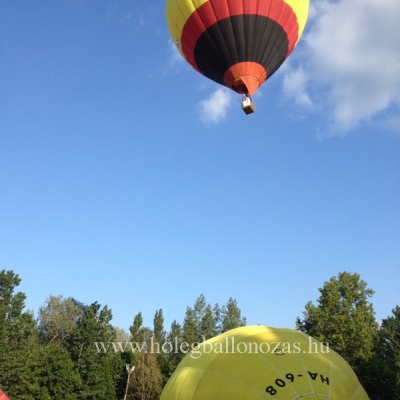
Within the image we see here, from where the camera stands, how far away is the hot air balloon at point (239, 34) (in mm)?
16047

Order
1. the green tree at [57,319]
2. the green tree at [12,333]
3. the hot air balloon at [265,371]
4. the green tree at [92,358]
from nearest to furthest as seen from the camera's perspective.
Result: the hot air balloon at [265,371] < the green tree at [12,333] < the green tree at [92,358] < the green tree at [57,319]

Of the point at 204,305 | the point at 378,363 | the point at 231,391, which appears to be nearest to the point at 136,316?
the point at 204,305

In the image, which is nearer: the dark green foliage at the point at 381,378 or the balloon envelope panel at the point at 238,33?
Answer: the balloon envelope panel at the point at 238,33

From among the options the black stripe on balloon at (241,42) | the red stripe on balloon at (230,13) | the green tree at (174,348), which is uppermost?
the red stripe on balloon at (230,13)

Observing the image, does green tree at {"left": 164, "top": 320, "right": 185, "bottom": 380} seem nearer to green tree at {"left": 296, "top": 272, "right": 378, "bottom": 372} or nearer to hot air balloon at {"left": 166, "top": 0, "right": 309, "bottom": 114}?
green tree at {"left": 296, "top": 272, "right": 378, "bottom": 372}

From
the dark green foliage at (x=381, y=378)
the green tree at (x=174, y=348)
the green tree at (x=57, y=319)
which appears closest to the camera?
the dark green foliage at (x=381, y=378)

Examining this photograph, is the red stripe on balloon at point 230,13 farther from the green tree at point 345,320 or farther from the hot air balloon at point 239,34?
the green tree at point 345,320

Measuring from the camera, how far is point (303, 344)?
10.5 metres

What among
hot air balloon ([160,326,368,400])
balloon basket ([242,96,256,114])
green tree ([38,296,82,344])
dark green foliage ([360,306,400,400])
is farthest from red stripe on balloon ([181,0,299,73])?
green tree ([38,296,82,344])

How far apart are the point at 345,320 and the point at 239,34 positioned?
21371mm

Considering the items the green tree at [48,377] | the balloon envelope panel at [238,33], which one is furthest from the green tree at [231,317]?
the balloon envelope panel at [238,33]

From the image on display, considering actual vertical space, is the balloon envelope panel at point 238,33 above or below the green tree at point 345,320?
above

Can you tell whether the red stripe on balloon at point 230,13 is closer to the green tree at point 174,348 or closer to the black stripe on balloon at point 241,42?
the black stripe on balloon at point 241,42

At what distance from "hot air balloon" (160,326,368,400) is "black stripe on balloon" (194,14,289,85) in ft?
33.2
